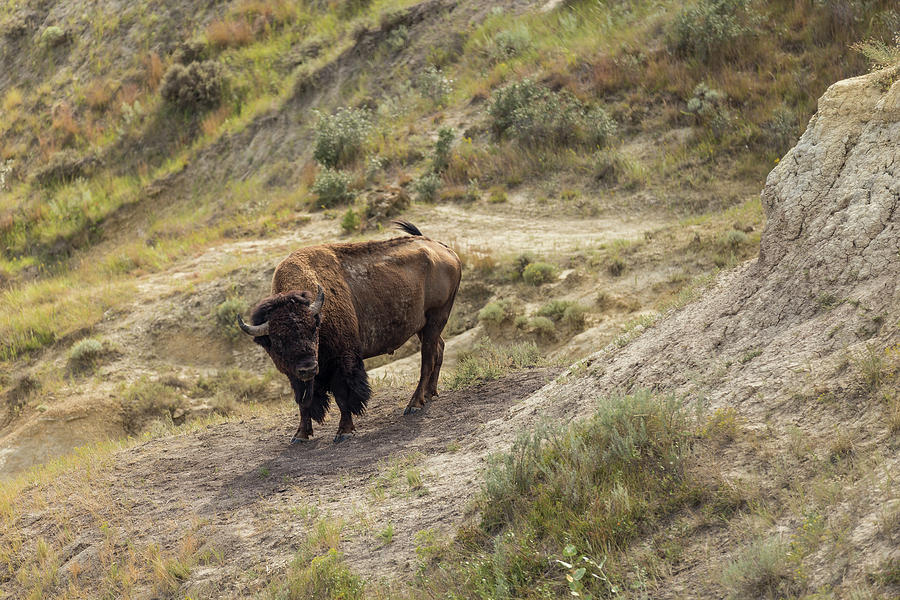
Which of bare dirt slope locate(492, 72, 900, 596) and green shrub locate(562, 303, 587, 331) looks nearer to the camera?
bare dirt slope locate(492, 72, 900, 596)

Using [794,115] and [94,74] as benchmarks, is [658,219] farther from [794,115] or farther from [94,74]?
[94,74]

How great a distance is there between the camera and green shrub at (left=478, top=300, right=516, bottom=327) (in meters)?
13.7

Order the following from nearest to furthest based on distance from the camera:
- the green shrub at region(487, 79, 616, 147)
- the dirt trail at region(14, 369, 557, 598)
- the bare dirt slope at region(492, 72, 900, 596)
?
1. the bare dirt slope at region(492, 72, 900, 596)
2. the dirt trail at region(14, 369, 557, 598)
3. the green shrub at region(487, 79, 616, 147)

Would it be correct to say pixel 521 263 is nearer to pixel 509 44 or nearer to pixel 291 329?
pixel 291 329

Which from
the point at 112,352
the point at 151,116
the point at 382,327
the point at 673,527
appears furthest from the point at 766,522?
the point at 151,116

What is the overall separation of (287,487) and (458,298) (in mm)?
7533

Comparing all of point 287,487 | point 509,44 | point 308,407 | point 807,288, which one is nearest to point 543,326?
point 308,407

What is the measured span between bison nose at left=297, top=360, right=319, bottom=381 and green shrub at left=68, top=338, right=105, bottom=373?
910cm

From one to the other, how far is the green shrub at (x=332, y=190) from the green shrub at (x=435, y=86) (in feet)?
15.9

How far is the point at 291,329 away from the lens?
870cm

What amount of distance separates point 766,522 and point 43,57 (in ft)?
117

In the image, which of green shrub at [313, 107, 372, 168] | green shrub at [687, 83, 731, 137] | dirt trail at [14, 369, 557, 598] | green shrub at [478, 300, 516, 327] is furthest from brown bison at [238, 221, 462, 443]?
green shrub at [313, 107, 372, 168]

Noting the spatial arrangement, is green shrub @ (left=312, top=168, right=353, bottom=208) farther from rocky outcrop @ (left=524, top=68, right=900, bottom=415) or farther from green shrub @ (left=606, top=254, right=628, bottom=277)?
rocky outcrop @ (left=524, top=68, right=900, bottom=415)

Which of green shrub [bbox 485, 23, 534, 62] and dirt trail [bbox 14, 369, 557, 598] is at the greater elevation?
green shrub [bbox 485, 23, 534, 62]
